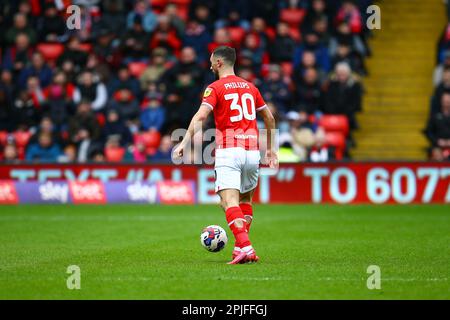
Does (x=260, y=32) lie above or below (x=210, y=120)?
above

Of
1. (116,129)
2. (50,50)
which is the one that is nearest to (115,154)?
(116,129)

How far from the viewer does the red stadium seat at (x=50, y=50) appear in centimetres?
2494

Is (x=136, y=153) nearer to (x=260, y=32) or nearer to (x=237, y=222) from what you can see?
(x=260, y=32)

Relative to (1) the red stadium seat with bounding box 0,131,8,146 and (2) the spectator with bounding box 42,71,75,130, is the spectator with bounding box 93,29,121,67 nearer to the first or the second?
(2) the spectator with bounding box 42,71,75,130

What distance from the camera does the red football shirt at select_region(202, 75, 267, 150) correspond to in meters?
10.6

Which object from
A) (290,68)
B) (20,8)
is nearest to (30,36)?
(20,8)

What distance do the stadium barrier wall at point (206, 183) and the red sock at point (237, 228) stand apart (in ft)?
30.8

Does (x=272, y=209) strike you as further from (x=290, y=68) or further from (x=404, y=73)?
(x=404, y=73)

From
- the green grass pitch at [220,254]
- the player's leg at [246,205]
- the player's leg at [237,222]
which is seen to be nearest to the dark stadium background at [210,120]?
the green grass pitch at [220,254]

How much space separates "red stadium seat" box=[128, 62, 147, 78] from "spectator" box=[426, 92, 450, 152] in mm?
7093

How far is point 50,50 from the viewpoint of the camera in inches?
984

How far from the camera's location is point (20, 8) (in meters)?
25.4

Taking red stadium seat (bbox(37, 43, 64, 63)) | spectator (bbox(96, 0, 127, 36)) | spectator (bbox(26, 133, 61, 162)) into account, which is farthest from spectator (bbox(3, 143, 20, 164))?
spectator (bbox(96, 0, 127, 36))

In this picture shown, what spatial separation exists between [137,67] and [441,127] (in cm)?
757
